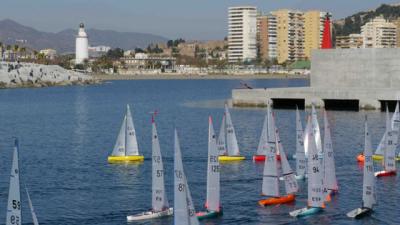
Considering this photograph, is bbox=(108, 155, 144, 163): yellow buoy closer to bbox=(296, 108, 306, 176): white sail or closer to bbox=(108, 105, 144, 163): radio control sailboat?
bbox=(108, 105, 144, 163): radio control sailboat

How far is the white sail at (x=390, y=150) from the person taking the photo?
4269 centimetres

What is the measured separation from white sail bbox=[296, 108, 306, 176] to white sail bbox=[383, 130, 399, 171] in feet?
16.1

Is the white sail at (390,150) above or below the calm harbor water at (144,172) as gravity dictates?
above

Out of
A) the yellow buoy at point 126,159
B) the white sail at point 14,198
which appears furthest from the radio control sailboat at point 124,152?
the white sail at point 14,198

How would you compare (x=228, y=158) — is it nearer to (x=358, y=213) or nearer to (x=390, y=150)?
(x=390, y=150)

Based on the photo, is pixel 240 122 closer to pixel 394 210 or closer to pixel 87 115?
pixel 87 115

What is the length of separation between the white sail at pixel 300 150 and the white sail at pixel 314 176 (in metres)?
3.72

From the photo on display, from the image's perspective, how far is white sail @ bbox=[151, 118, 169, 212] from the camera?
103 ft

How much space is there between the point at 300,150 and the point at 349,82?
172 ft

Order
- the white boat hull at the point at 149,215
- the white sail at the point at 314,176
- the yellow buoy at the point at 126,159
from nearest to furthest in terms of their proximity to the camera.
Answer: the white boat hull at the point at 149,215
the white sail at the point at 314,176
the yellow buoy at the point at 126,159

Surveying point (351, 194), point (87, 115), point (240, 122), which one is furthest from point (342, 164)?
point (87, 115)

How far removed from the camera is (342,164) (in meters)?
48.7

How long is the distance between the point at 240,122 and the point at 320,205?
4315 centimetres

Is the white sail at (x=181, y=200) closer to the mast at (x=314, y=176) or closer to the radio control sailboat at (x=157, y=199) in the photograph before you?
the radio control sailboat at (x=157, y=199)
